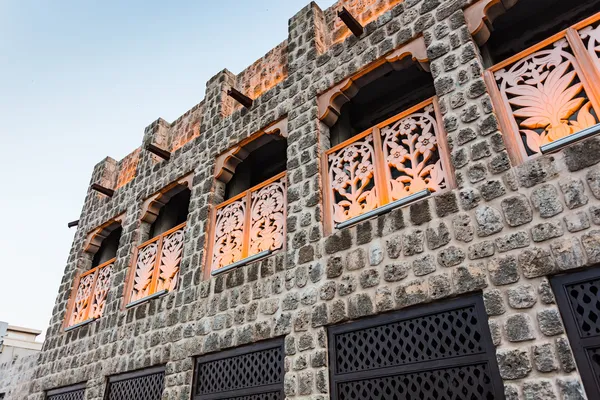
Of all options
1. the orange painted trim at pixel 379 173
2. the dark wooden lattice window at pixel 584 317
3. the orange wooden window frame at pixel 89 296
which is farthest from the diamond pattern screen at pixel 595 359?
the orange wooden window frame at pixel 89 296

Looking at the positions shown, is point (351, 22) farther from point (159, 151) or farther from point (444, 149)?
point (159, 151)

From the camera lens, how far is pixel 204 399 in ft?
16.3

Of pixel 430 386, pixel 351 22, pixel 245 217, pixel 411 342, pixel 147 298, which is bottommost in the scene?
pixel 430 386

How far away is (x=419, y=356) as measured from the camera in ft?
11.8

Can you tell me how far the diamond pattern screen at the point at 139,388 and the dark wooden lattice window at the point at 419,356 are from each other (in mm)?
2676

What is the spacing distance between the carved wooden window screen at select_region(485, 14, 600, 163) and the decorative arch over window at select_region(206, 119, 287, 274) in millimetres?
2588

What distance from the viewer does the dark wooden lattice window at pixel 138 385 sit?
5.55m

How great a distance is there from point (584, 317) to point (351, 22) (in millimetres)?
3938

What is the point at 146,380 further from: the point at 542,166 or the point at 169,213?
the point at 542,166

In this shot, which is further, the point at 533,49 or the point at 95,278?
the point at 95,278

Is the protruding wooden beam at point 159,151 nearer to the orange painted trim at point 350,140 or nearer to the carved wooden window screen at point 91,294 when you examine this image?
the carved wooden window screen at point 91,294

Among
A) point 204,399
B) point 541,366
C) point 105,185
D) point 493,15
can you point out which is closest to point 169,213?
point 105,185

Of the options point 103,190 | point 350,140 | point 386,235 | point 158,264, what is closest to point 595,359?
point 386,235

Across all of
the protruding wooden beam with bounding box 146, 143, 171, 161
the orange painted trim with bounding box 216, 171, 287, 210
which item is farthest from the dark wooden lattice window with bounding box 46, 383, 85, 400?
the protruding wooden beam with bounding box 146, 143, 171, 161
